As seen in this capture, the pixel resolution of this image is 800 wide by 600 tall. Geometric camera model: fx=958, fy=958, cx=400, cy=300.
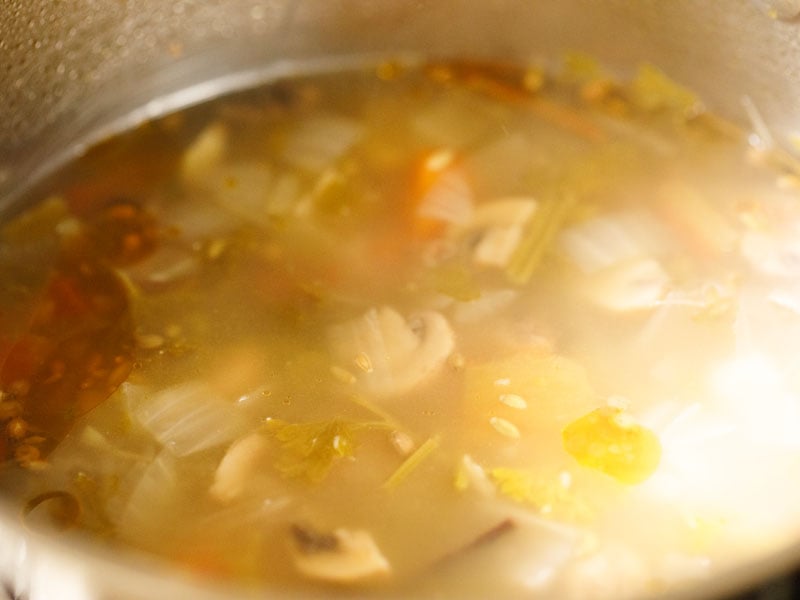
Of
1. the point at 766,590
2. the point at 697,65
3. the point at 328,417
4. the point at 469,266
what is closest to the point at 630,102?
the point at 697,65

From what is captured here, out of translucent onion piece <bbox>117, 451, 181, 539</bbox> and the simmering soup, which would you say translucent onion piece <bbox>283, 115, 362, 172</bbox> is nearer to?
the simmering soup

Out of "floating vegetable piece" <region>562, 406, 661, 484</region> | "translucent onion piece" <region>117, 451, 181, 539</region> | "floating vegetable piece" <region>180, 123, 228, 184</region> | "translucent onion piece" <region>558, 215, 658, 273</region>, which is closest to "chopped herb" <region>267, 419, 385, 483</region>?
"translucent onion piece" <region>117, 451, 181, 539</region>

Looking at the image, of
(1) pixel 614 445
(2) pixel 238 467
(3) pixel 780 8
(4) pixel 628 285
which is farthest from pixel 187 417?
(3) pixel 780 8

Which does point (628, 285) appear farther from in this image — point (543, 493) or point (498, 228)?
point (543, 493)

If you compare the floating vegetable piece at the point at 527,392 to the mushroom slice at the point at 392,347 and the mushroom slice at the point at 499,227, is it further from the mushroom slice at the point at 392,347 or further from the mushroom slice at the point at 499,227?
the mushroom slice at the point at 499,227

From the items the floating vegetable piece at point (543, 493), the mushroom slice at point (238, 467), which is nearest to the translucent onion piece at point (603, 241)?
the floating vegetable piece at point (543, 493)

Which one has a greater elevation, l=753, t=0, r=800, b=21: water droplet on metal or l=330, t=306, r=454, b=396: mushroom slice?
l=330, t=306, r=454, b=396: mushroom slice

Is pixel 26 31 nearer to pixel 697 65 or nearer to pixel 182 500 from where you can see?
pixel 182 500
